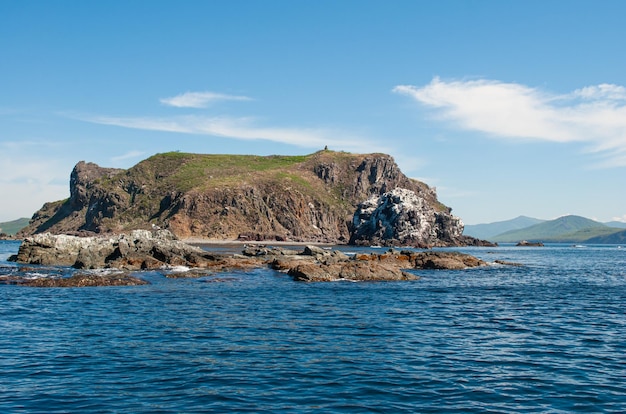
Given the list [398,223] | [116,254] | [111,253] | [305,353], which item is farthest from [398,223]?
[305,353]

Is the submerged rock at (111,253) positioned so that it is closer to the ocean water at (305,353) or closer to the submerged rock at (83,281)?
the submerged rock at (83,281)

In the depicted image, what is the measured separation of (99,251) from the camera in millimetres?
70938

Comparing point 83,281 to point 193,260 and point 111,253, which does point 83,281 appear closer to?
point 111,253

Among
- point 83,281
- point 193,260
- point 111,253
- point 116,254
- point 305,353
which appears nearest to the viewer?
point 305,353

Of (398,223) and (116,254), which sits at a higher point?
(398,223)

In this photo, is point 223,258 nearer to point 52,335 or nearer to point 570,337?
point 52,335

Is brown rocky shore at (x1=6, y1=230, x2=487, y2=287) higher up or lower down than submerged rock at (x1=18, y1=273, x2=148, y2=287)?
higher up

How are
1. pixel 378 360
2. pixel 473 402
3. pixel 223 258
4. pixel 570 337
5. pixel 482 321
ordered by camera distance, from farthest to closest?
pixel 223 258 → pixel 482 321 → pixel 570 337 → pixel 378 360 → pixel 473 402

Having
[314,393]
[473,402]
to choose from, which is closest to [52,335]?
[314,393]

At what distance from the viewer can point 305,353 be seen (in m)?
21.9

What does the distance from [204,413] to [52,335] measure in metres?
14.1

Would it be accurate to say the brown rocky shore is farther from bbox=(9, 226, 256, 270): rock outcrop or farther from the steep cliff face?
the steep cliff face

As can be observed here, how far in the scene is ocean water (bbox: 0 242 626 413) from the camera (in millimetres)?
15969

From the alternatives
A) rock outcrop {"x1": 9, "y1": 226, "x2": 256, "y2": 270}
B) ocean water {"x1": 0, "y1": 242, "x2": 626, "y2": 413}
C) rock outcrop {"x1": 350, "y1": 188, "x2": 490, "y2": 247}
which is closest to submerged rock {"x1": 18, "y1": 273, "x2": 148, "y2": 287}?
ocean water {"x1": 0, "y1": 242, "x2": 626, "y2": 413}
